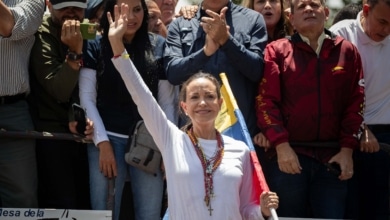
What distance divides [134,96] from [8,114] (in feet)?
4.57

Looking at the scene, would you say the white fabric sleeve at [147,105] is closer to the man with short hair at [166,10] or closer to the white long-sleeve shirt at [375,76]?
the white long-sleeve shirt at [375,76]

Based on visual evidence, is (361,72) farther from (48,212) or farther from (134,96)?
(48,212)

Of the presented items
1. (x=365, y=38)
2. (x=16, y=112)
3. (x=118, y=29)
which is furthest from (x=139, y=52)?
(x=365, y=38)

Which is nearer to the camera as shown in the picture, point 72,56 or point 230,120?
point 230,120

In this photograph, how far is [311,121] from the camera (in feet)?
23.1

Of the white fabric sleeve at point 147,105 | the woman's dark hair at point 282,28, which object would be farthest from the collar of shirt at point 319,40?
the white fabric sleeve at point 147,105

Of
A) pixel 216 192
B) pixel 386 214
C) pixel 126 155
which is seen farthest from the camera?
pixel 386 214

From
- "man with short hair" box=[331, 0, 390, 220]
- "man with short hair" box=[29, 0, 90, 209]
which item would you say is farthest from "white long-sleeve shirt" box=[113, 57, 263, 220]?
"man with short hair" box=[331, 0, 390, 220]

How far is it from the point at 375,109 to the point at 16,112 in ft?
9.24

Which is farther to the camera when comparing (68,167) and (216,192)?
(68,167)

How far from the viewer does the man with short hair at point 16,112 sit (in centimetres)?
696

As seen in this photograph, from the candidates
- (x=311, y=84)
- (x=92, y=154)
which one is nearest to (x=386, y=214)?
(x=311, y=84)

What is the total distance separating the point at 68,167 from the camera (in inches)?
281

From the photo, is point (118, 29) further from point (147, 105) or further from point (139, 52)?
point (139, 52)
